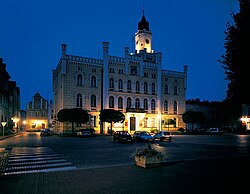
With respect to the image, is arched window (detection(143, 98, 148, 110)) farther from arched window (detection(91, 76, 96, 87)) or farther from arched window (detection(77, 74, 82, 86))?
arched window (detection(77, 74, 82, 86))

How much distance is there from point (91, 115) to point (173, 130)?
900 inches

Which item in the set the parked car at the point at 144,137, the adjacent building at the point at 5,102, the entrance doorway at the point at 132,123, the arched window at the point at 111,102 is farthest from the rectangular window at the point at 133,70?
the adjacent building at the point at 5,102

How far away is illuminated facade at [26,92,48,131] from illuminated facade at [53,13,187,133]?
114ft

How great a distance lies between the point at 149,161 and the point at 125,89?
4682 cm

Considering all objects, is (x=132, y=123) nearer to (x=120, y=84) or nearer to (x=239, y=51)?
(x=120, y=84)

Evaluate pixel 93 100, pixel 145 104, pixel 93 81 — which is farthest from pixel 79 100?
pixel 145 104

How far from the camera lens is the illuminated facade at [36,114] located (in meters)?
90.6

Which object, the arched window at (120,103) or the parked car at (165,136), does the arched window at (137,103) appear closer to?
the arched window at (120,103)

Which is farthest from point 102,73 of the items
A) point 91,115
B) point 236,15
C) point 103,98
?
point 236,15

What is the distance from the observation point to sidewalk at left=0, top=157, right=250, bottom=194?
8.11 metres

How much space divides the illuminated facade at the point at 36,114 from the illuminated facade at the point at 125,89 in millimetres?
34618

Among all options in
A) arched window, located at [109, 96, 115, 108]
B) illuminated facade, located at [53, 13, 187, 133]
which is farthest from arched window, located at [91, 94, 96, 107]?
arched window, located at [109, 96, 115, 108]

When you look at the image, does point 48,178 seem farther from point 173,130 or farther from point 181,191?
point 173,130

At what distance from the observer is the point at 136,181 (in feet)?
30.6
